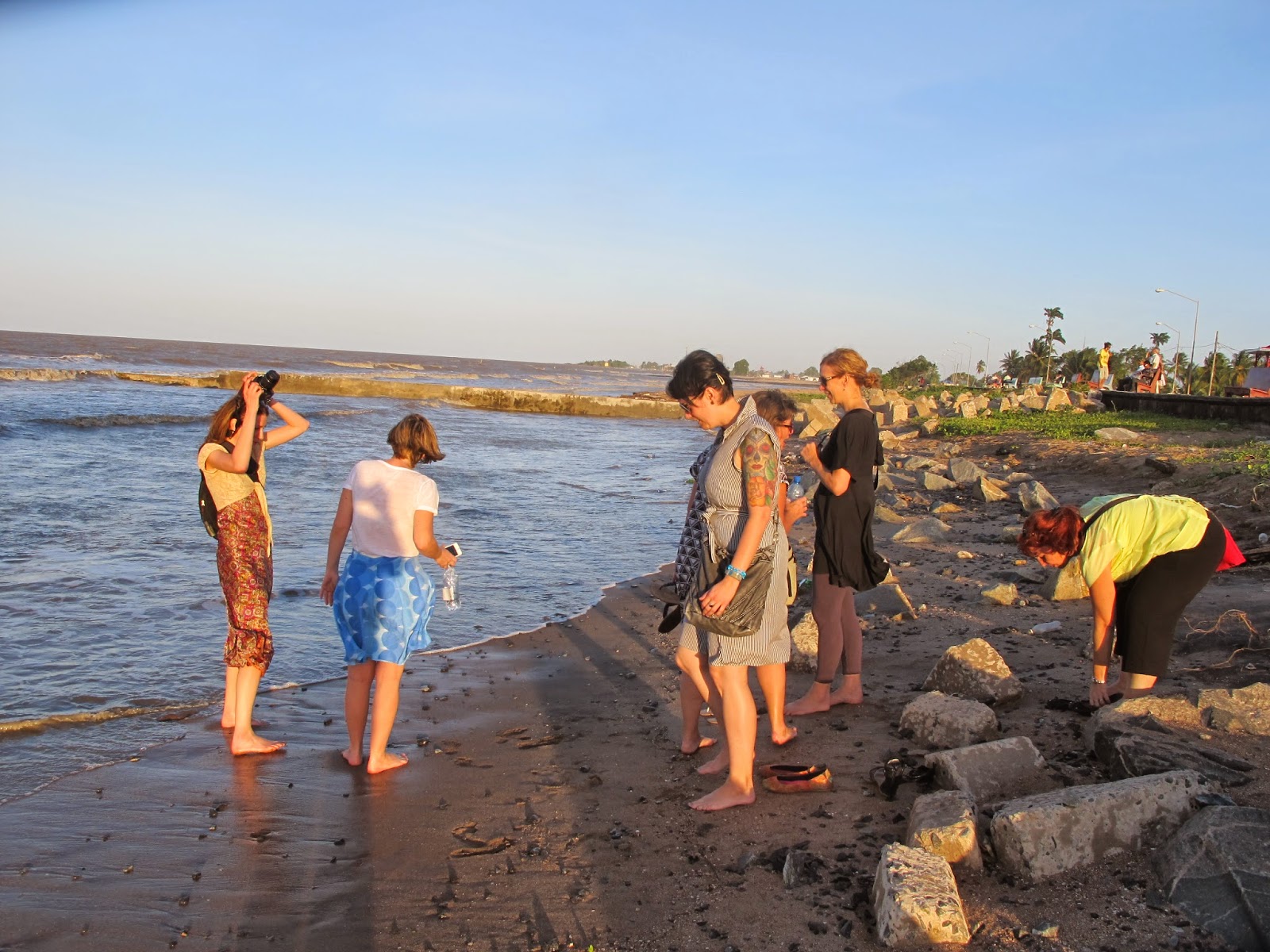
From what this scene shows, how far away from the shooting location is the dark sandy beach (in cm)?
305

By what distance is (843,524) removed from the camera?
192 inches

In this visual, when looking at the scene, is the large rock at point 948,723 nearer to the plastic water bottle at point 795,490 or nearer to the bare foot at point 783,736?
the bare foot at point 783,736

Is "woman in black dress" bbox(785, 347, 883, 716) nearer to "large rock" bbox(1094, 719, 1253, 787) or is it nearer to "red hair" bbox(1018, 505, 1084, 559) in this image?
"red hair" bbox(1018, 505, 1084, 559)

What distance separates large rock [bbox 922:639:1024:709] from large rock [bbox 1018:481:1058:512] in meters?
5.91

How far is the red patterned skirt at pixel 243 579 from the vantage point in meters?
4.80

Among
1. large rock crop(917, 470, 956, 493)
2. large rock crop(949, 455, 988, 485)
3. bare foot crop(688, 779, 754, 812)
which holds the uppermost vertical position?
large rock crop(949, 455, 988, 485)

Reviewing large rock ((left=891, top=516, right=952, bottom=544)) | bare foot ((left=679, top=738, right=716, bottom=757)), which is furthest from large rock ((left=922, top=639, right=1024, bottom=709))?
large rock ((left=891, top=516, right=952, bottom=544))

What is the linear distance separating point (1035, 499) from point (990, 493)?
156 centimetres

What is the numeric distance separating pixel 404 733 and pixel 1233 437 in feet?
44.3

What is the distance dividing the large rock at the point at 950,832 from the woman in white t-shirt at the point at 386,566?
8.04ft

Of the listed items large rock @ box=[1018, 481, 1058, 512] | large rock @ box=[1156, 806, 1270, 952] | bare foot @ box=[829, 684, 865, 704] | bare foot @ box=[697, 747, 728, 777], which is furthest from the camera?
large rock @ box=[1018, 481, 1058, 512]

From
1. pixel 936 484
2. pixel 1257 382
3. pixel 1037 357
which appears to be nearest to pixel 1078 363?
pixel 1037 357

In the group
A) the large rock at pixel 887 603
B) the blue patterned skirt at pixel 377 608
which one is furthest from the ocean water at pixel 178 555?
the large rock at pixel 887 603

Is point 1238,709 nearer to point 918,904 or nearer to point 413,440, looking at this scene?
point 918,904
